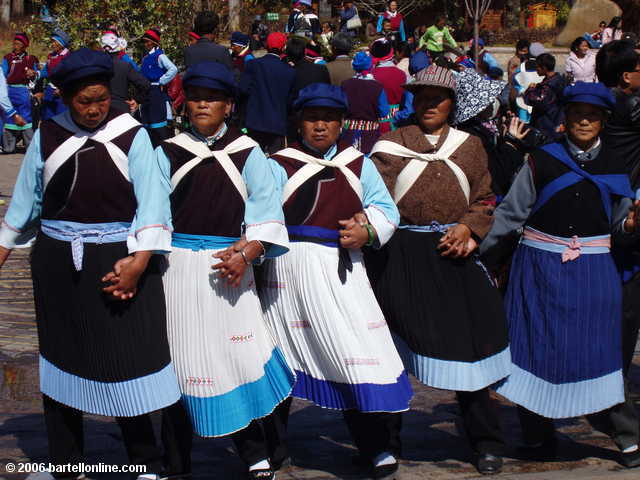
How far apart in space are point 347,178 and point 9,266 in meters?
5.26

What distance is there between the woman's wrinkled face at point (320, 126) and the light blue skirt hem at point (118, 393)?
3.92 feet

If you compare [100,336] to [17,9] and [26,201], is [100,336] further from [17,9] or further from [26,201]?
[17,9]

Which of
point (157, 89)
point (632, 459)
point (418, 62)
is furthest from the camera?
point (157, 89)

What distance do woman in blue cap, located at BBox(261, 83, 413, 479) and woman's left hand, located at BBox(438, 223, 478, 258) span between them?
303 millimetres

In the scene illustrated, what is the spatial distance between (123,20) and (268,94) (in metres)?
6.53

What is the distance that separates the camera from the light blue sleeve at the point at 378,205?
4566mm

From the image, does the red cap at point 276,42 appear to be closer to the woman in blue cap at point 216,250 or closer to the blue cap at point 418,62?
the blue cap at point 418,62

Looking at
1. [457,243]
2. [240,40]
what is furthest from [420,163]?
[240,40]

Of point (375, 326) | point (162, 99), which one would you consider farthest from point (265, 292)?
point (162, 99)

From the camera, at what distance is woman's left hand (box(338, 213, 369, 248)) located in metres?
4.49

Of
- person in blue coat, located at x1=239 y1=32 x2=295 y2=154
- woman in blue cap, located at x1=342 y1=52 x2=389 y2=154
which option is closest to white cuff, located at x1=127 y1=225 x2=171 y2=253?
woman in blue cap, located at x1=342 y1=52 x2=389 y2=154

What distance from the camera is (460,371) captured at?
4723 mm

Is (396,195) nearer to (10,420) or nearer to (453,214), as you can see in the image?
(453,214)

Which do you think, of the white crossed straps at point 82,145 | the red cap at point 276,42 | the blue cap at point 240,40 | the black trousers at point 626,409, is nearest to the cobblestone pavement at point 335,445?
the black trousers at point 626,409
